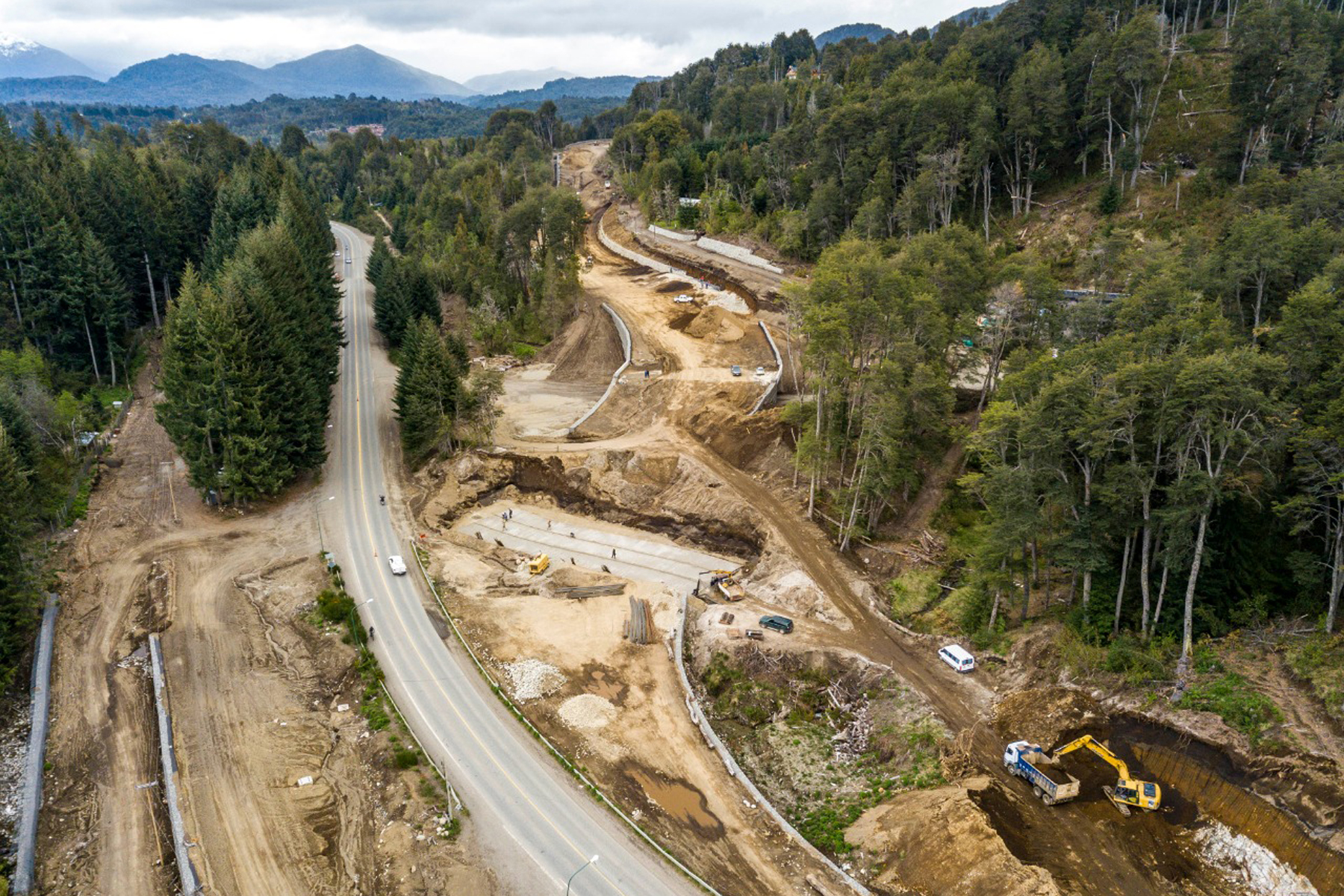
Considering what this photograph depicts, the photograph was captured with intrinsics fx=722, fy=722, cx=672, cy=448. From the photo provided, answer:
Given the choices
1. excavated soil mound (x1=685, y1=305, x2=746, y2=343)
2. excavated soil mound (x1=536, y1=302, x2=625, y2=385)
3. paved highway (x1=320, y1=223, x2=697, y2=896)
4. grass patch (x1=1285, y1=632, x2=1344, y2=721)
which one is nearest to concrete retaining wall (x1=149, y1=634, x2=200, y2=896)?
paved highway (x1=320, y1=223, x2=697, y2=896)

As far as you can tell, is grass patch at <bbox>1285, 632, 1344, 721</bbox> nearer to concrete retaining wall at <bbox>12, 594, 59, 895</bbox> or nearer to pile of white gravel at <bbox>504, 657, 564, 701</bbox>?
pile of white gravel at <bbox>504, 657, 564, 701</bbox>

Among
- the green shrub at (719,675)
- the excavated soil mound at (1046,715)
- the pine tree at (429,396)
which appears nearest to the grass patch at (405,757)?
the green shrub at (719,675)

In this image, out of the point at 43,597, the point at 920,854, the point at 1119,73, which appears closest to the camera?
the point at 920,854

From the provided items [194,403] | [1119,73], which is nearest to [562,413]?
[194,403]

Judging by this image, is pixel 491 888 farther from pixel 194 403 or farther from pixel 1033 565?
pixel 194 403

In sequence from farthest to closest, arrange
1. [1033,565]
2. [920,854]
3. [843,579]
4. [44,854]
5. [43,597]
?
1. [843,579]
2. [43,597]
3. [1033,565]
4. [44,854]
5. [920,854]

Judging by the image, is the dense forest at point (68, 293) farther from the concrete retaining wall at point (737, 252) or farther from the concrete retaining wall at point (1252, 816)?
the concrete retaining wall at point (737, 252)
